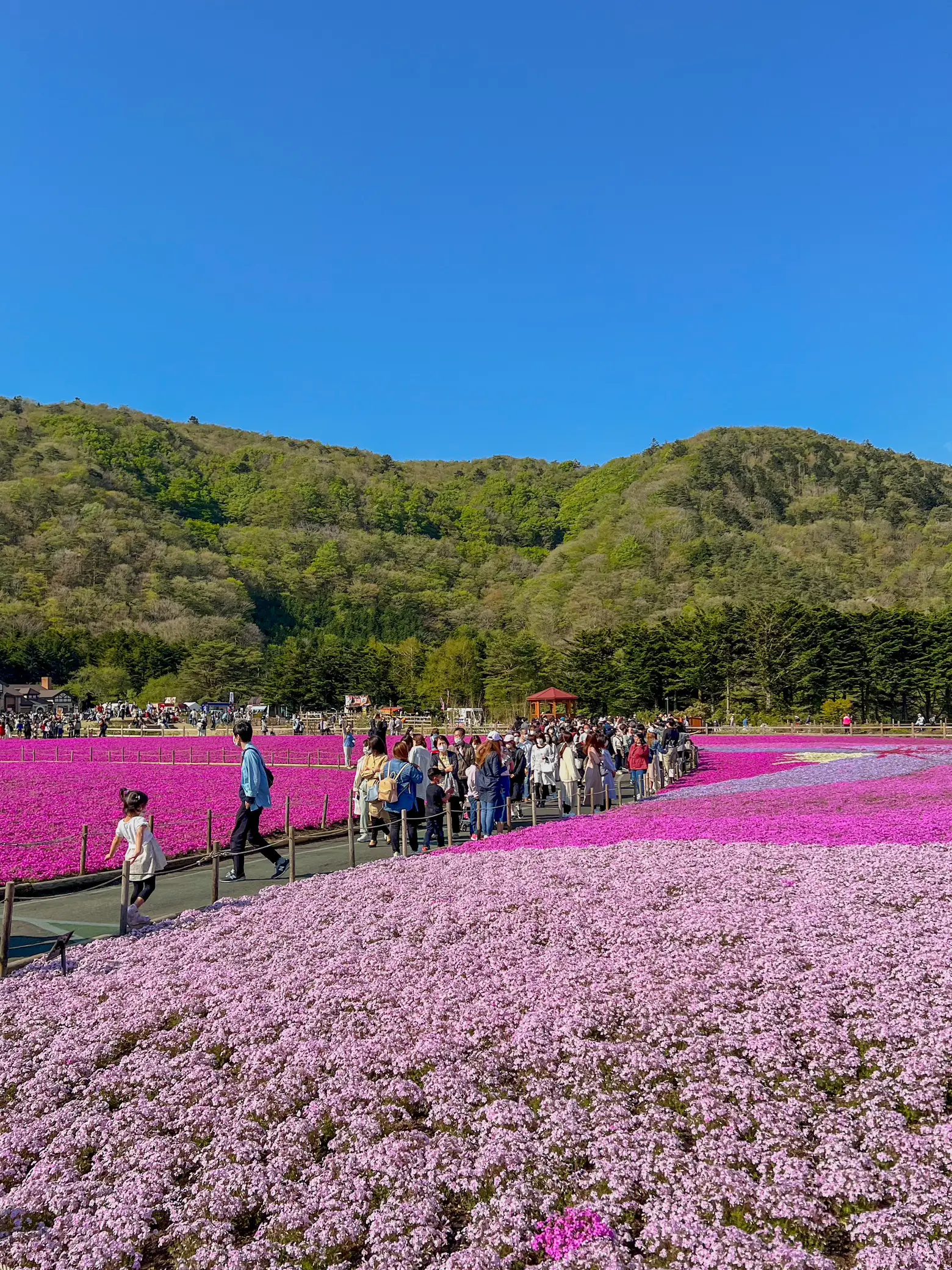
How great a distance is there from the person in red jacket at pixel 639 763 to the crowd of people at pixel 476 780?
0.9 inches

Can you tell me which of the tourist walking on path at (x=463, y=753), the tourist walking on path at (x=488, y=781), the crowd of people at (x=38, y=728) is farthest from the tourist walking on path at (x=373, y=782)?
the crowd of people at (x=38, y=728)

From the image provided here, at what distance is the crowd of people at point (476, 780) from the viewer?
13141 mm

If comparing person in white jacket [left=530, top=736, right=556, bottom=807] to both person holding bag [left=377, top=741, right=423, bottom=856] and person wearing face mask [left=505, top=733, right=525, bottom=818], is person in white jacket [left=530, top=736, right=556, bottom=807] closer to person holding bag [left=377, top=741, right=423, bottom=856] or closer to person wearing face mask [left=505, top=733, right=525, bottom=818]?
person wearing face mask [left=505, top=733, right=525, bottom=818]

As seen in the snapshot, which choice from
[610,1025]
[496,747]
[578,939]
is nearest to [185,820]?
[496,747]

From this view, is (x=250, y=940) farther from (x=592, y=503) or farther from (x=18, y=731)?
(x=592, y=503)

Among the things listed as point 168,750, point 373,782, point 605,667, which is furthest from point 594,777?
point 605,667

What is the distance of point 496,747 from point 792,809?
6.47m

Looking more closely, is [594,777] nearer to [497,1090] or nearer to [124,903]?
[124,903]

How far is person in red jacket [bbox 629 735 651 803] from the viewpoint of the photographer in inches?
840

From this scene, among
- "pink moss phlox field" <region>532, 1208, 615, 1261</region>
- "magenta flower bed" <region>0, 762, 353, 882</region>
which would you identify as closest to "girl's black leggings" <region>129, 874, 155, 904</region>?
"magenta flower bed" <region>0, 762, 353, 882</region>

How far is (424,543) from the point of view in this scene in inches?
6373

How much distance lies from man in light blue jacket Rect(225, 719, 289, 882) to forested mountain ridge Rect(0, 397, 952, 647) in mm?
82667

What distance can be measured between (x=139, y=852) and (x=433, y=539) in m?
165

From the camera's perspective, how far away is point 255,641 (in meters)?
113
